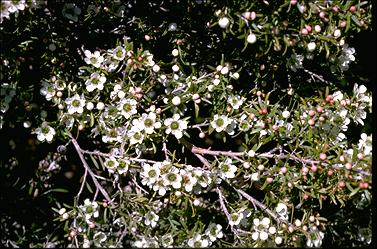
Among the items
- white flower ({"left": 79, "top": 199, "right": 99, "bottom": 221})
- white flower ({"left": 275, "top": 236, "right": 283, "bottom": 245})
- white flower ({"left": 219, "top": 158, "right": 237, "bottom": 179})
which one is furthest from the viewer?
white flower ({"left": 79, "top": 199, "right": 99, "bottom": 221})

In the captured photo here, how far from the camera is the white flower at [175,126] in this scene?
305 cm

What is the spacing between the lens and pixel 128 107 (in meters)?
3.07

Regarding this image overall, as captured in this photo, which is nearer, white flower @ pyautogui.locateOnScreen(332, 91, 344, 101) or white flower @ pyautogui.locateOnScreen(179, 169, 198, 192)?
white flower @ pyautogui.locateOnScreen(179, 169, 198, 192)

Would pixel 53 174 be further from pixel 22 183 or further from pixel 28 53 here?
pixel 28 53

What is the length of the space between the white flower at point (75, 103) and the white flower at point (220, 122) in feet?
2.38

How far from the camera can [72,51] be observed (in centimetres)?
352

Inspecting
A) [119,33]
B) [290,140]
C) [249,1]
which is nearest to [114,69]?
[119,33]

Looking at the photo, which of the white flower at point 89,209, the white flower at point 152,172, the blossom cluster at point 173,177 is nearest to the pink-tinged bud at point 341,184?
the blossom cluster at point 173,177

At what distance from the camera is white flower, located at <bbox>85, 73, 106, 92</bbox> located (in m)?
3.13

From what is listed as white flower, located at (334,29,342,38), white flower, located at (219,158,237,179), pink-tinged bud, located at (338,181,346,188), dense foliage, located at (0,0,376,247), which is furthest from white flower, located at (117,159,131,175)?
white flower, located at (334,29,342,38)

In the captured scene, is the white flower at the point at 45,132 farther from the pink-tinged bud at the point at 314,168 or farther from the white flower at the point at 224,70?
the pink-tinged bud at the point at 314,168

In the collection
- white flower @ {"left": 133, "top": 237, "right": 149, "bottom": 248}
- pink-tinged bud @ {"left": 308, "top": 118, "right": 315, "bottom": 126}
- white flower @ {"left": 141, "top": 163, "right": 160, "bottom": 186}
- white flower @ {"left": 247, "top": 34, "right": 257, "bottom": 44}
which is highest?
white flower @ {"left": 247, "top": 34, "right": 257, "bottom": 44}

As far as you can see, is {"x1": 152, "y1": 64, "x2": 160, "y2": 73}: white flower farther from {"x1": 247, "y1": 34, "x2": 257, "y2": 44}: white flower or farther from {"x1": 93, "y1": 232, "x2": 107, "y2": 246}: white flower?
{"x1": 93, "y1": 232, "x2": 107, "y2": 246}: white flower

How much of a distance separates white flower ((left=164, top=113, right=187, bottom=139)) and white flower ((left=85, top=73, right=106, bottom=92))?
0.42 metres
